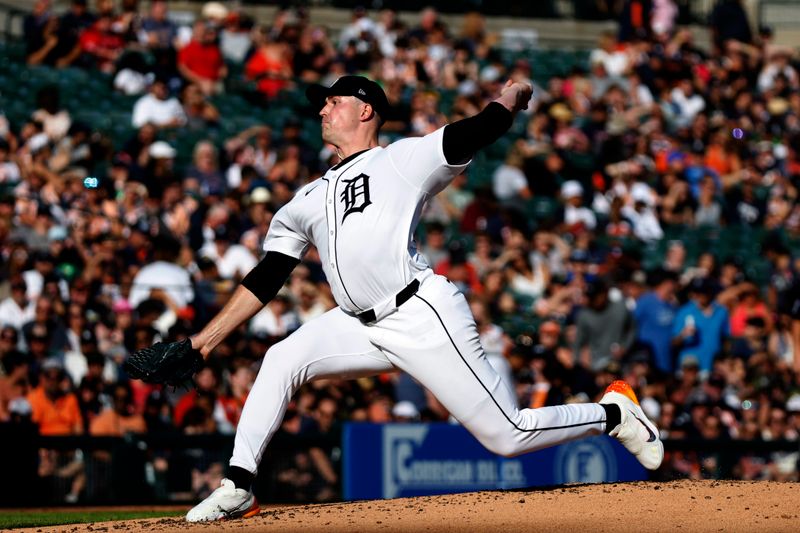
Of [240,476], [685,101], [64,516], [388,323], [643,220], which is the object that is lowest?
[64,516]

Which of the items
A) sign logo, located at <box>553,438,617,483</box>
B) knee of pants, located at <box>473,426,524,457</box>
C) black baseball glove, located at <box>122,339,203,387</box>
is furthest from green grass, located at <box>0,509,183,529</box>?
sign logo, located at <box>553,438,617,483</box>

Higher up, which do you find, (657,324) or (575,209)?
(575,209)

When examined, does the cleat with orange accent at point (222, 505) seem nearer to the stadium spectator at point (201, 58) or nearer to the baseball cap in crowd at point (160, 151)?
the baseball cap in crowd at point (160, 151)

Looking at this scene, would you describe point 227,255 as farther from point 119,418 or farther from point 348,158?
point 348,158

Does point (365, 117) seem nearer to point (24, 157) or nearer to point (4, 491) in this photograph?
point (4, 491)

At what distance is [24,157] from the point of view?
41.4 feet

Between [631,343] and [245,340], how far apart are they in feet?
11.3

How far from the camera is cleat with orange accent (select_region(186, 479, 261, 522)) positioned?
5848 millimetres

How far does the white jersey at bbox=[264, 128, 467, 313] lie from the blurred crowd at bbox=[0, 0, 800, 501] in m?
4.44

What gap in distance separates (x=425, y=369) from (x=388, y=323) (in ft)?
0.81

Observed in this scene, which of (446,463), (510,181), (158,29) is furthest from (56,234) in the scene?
(510,181)

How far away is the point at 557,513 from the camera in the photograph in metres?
5.91

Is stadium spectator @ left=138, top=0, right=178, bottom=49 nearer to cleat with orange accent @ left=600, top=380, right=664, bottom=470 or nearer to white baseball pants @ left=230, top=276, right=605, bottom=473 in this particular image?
white baseball pants @ left=230, top=276, right=605, bottom=473

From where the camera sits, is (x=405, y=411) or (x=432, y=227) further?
(x=432, y=227)
